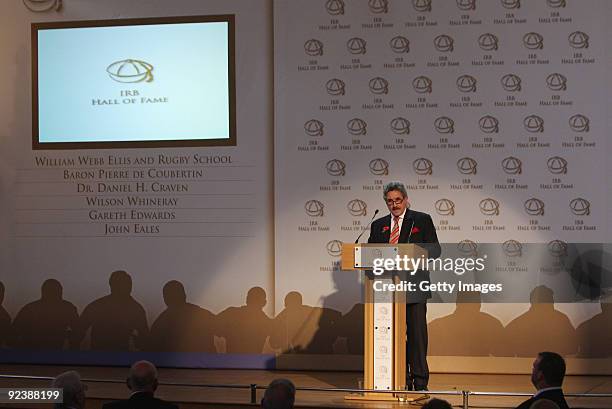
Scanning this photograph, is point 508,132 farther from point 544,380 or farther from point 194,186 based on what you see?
point 544,380

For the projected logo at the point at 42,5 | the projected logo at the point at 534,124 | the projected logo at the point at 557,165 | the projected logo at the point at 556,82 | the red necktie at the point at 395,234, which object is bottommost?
the red necktie at the point at 395,234

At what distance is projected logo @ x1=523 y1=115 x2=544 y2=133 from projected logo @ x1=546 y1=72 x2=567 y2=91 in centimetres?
26

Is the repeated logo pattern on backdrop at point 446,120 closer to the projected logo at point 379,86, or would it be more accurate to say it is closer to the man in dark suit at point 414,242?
the projected logo at point 379,86

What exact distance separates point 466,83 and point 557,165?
3.19ft

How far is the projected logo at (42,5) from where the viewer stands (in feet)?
27.6

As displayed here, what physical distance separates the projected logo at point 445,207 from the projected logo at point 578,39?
1575 mm

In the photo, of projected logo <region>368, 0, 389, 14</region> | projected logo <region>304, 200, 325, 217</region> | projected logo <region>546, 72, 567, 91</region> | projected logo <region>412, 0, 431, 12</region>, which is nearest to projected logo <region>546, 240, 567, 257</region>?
projected logo <region>546, 72, 567, 91</region>

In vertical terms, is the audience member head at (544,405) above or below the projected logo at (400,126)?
below

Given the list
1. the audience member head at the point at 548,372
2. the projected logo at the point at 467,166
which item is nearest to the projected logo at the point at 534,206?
the projected logo at the point at 467,166

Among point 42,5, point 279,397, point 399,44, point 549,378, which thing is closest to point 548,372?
point 549,378

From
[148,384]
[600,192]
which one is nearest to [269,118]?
[600,192]

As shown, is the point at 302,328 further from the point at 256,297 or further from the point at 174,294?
the point at 174,294

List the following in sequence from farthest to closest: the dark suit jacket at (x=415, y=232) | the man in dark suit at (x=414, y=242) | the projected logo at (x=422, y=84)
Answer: the projected logo at (x=422, y=84) < the dark suit jacket at (x=415, y=232) < the man in dark suit at (x=414, y=242)

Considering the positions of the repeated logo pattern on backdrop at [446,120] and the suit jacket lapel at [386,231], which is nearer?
the suit jacket lapel at [386,231]
